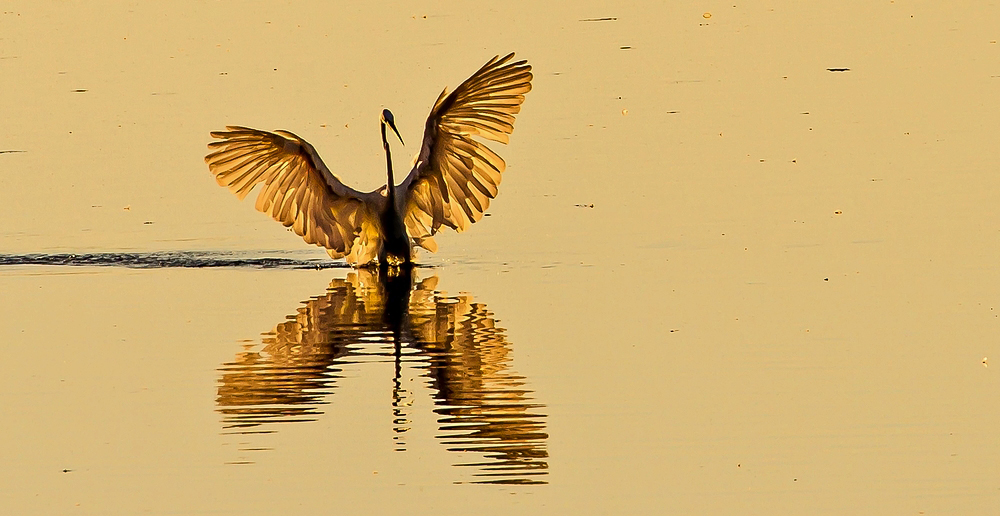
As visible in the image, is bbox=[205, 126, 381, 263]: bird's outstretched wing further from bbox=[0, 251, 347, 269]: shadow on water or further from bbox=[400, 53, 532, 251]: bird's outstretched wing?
bbox=[400, 53, 532, 251]: bird's outstretched wing

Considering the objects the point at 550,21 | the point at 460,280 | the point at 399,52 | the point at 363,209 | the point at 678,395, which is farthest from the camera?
the point at 550,21

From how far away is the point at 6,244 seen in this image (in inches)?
690

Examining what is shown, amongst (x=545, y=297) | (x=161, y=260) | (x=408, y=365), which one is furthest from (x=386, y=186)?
(x=408, y=365)

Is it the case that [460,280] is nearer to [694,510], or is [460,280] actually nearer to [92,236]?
[92,236]

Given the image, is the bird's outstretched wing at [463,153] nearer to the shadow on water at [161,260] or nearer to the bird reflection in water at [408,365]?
the shadow on water at [161,260]

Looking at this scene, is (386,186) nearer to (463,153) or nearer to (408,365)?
(463,153)

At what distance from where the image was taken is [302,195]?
1730 cm

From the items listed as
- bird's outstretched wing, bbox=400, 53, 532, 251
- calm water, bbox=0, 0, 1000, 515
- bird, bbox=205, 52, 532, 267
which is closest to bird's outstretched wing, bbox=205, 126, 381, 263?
bird, bbox=205, 52, 532, 267

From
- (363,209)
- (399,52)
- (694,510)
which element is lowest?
(694,510)

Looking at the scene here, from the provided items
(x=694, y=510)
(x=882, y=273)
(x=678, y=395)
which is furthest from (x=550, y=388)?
(x=882, y=273)

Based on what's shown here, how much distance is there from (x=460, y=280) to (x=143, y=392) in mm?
4339

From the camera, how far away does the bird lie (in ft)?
55.3

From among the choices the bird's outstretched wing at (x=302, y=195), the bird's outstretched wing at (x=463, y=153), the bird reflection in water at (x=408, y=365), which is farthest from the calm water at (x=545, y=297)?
the bird's outstretched wing at (x=463, y=153)

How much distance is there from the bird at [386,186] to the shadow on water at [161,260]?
14.8 inches
